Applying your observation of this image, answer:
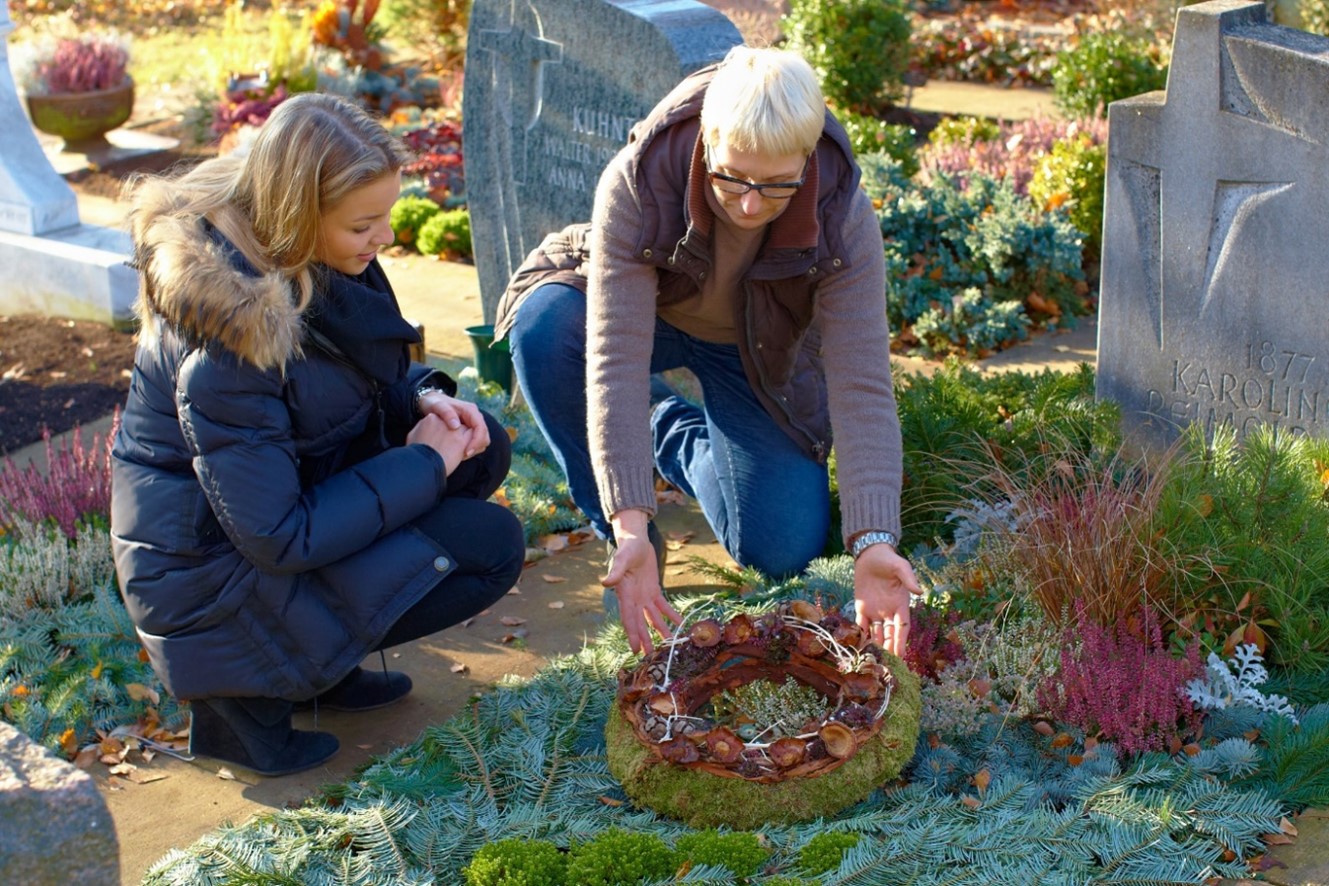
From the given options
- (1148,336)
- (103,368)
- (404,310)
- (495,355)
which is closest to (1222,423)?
(1148,336)

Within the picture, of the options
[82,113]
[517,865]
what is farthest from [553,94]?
[82,113]

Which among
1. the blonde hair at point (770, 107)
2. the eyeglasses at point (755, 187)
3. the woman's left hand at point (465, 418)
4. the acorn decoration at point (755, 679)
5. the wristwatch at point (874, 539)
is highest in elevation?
the blonde hair at point (770, 107)

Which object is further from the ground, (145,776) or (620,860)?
(620,860)

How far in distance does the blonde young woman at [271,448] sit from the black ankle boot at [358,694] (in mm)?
260

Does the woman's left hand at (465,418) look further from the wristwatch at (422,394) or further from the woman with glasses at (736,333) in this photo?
the woman with glasses at (736,333)

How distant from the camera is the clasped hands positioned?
326 cm

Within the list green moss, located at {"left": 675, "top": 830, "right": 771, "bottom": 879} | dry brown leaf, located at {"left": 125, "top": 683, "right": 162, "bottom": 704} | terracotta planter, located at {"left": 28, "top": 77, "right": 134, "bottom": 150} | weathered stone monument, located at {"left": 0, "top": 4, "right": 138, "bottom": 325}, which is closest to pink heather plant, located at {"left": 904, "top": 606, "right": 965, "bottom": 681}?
green moss, located at {"left": 675, "top": 830, "right": 771, "bottom": 879}

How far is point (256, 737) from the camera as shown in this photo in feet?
10.5

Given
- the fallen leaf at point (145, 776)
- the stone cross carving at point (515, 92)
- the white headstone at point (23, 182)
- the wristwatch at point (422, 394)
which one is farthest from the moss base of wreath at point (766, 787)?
the white headstone at point (23, 182)

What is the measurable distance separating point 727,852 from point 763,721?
535 mm

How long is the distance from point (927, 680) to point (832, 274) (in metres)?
0.96

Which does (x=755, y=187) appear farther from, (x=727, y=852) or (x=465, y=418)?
(x=727, y=852)

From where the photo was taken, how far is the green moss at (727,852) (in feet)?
8.28

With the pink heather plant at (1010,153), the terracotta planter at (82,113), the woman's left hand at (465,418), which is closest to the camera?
the woman's left hand at (465,418)
